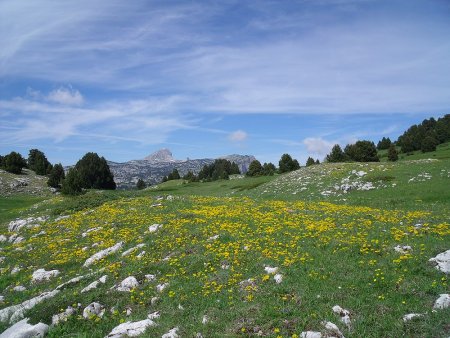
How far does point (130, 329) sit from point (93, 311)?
2.00 metres

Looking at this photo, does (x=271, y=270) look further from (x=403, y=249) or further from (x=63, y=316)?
(x=63, y=316)

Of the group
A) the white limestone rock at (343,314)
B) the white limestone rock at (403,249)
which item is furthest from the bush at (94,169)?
the white limestone rock at (343,314)

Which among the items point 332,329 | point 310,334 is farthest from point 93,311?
point 332,329

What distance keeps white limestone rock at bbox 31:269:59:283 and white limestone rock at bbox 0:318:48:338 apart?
536 centimetres

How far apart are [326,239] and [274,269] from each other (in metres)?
3.78

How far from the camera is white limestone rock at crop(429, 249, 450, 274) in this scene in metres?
11.2

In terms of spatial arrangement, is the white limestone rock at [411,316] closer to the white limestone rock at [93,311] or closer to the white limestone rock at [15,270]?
the white limestone rock at [93,311]

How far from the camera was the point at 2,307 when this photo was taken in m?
13.3

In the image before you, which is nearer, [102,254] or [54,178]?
[102,254]

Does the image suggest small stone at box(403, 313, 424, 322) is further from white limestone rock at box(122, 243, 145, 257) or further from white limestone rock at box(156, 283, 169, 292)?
white limestone rock at box(122, 243, 145, 257)

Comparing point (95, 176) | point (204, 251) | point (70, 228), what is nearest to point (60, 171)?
point (95, 176)

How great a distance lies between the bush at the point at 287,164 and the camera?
96.4 metres

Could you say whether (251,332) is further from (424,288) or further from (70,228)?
(70,228)

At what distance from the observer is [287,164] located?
9656 centimetres
